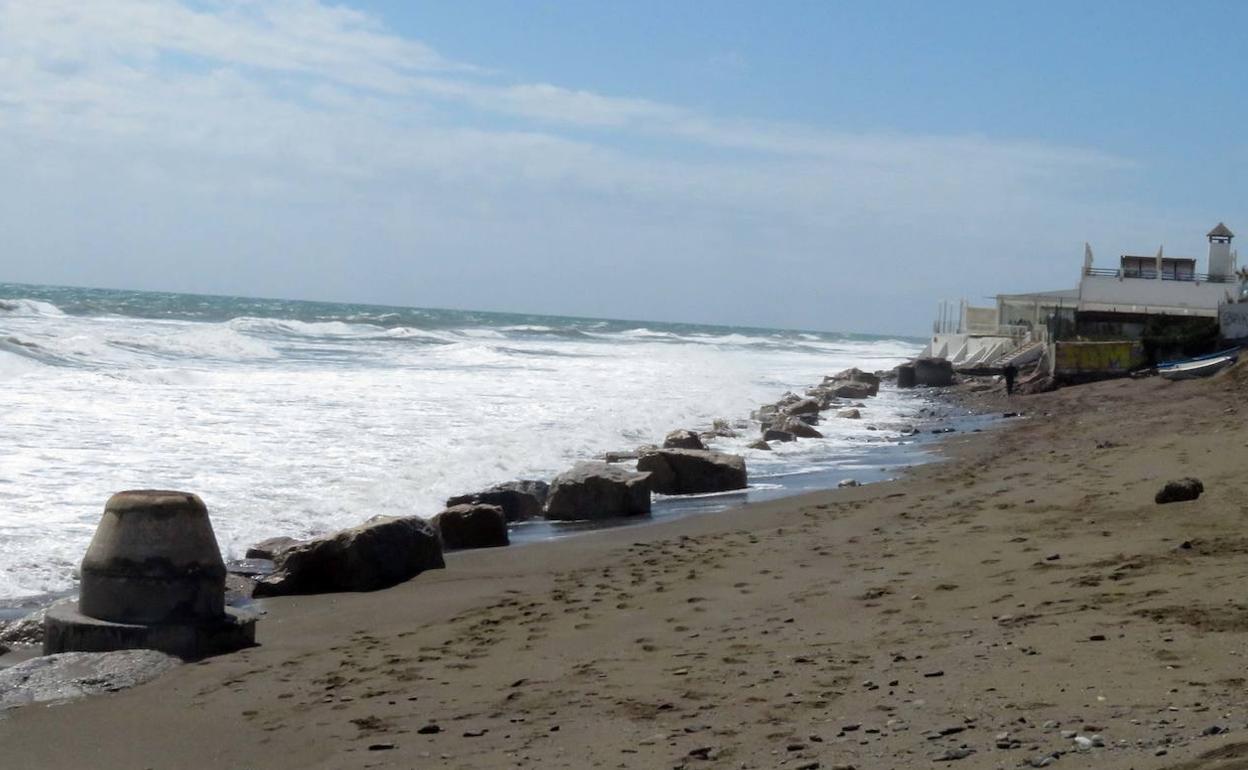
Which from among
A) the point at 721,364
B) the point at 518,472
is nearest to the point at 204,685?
the point at 518,472


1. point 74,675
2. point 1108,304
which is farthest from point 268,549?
point 1108,304

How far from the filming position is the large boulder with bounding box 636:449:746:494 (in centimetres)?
1450

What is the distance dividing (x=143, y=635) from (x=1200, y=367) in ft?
85.4

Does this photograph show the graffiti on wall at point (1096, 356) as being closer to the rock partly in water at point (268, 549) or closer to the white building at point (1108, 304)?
the white building at point (1108, 304)

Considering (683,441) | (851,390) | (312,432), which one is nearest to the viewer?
(683,441)

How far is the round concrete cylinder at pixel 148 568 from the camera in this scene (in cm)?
731

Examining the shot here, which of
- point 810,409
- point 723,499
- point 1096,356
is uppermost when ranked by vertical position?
point 1096,356

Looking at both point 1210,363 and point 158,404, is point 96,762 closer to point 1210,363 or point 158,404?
point 158,404

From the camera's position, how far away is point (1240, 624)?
545 centimetres

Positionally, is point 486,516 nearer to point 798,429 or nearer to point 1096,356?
point 798,429

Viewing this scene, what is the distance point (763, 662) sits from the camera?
6.03 metres

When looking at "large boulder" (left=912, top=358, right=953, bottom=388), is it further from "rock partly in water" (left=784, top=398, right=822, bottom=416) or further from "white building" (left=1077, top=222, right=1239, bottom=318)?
"rock partly in water" (left=784, top=398, right=822, bottom=416)

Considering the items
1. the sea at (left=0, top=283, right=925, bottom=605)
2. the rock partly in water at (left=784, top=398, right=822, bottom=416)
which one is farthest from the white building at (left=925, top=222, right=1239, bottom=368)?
the rock partly in water at (left=784, top=398, right=822, bottom=416)

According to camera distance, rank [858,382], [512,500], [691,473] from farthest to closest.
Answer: [858,382] < [691,473] < [512,500]
